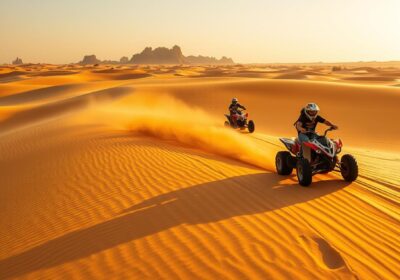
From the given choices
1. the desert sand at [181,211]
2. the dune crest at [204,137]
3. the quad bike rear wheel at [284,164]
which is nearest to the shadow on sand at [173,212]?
the desert sand at [181,211]

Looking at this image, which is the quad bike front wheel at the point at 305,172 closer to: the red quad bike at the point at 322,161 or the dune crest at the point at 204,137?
the red quad bike at the point at 322,161

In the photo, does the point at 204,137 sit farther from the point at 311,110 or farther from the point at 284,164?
the point at 311,110

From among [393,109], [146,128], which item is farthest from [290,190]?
[393,109]

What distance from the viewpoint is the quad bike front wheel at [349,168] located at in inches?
295

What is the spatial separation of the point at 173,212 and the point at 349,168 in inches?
143

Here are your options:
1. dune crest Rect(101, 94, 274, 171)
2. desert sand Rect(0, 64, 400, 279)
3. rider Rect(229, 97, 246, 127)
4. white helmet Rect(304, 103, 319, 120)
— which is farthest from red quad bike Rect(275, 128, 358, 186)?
rider Rect(229, 97, 246, 127)

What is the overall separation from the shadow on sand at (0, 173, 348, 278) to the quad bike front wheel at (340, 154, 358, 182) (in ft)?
0.48

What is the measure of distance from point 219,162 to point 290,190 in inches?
86.4

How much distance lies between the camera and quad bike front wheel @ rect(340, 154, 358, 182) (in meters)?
7.50

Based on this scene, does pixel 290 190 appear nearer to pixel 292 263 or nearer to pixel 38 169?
pixel 292 263

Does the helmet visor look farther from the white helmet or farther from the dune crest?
the dune crest

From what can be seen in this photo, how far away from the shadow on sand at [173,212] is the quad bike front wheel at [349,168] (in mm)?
148

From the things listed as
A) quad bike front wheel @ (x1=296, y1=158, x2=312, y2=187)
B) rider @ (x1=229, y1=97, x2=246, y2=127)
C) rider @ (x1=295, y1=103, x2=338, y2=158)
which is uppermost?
rider @ (x1=295, y1=103, x2=338, y2=158)

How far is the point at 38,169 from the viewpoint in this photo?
934 centimetres
